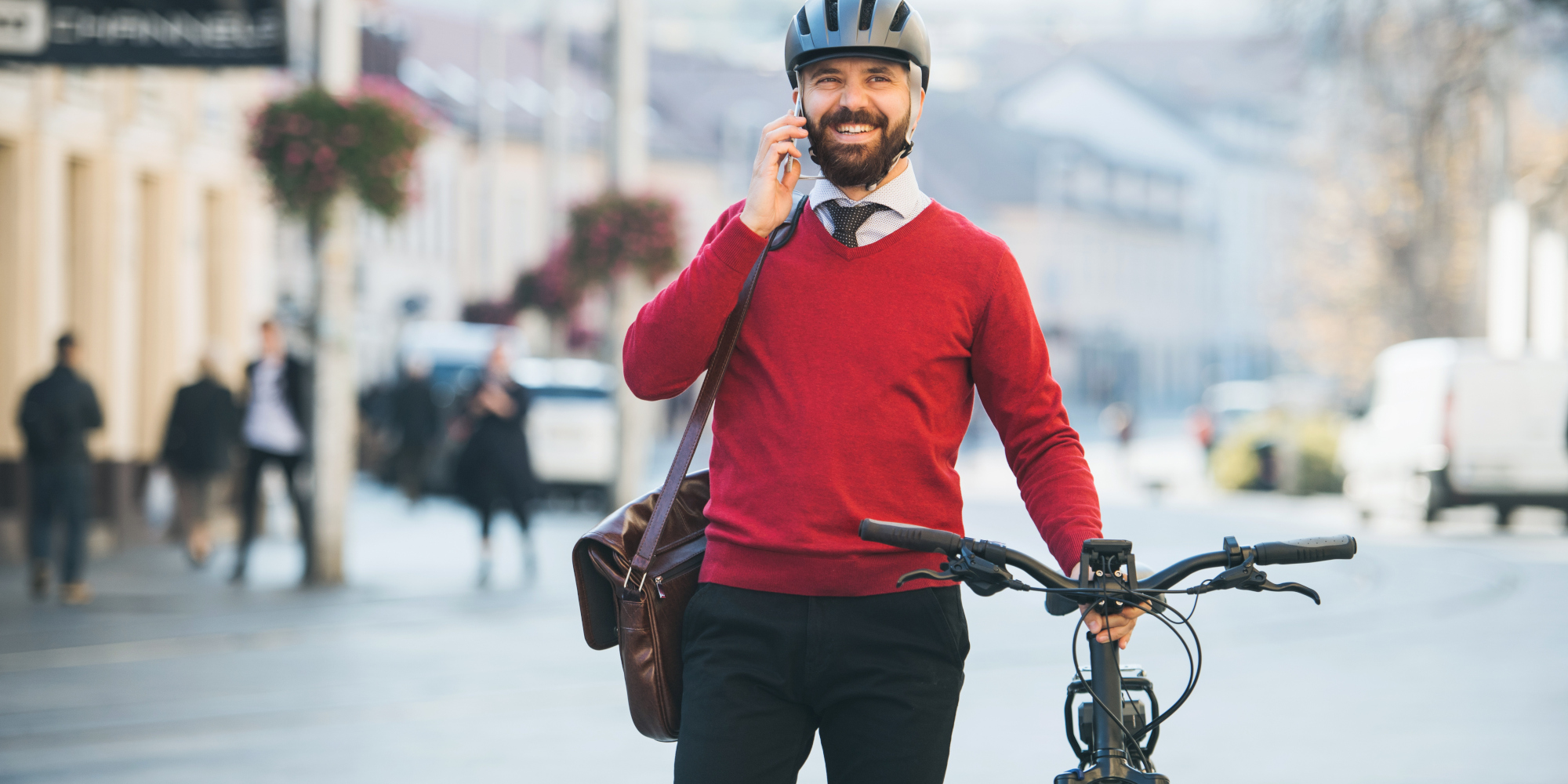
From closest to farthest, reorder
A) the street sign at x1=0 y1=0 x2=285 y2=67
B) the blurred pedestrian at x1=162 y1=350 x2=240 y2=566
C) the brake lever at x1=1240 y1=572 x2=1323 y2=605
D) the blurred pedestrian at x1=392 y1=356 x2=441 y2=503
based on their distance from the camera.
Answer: the brake lever at x1=1240 y1=572 x2=1323 y2=605 < the street sign at x1=0 y1=0 x2=285 y2=67 < the blurred pedestrian at x1=162 y1=350 x2=240 y2=566 < the blurred pedestrian at x1=392 y1=356 x2=441 y2=503

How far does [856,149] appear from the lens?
3.46 metres

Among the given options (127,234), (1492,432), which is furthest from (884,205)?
(1492,432)

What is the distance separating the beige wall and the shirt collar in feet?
38.9

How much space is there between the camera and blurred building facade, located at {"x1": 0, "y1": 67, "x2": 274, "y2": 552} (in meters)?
17.7

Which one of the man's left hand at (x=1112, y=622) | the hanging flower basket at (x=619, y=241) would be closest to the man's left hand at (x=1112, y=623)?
the man's left hand at (x=1112, y=622)

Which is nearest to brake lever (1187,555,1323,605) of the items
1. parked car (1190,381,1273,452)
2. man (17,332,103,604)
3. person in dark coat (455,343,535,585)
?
man (17,332,103,604)

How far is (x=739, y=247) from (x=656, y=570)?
0.57 m

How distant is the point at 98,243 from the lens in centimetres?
1969

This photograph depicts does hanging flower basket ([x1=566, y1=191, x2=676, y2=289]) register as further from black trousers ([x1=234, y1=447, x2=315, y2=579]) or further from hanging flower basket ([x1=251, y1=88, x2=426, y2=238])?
hanging flower basket ([x1=251, y1=88, x2=426, y2=238])

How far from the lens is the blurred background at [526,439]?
903 cm

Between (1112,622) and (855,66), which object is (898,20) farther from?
(1112,622)

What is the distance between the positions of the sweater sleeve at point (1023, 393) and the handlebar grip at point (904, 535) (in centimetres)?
36

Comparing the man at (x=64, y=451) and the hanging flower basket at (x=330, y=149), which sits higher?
the hanging flower basket at (x=330, y=149)

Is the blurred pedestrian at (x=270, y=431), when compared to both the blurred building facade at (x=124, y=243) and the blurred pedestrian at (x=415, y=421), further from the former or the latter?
the blurred pedestrian at (x=415, y=421)
